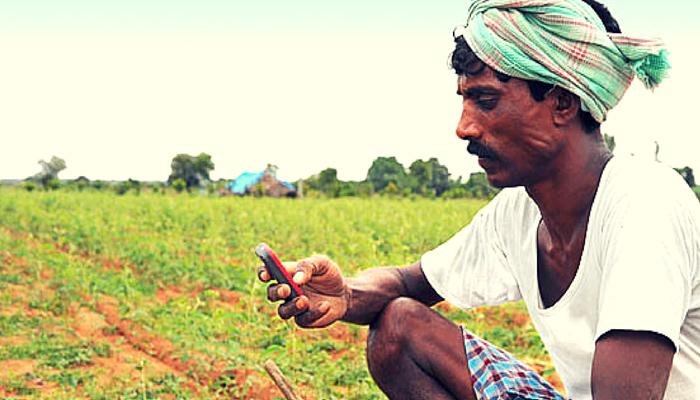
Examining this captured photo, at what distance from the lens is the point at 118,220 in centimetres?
1119

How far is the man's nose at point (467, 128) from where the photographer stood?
5.94ft

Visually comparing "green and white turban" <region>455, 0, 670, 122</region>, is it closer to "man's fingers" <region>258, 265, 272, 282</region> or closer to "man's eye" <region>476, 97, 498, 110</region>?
"man's eye" <region>476, 97, 498, 110</region>

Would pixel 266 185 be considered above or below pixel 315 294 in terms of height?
above

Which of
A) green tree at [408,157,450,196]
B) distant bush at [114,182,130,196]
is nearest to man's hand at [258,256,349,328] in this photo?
distant bush at [114,182,130,196]

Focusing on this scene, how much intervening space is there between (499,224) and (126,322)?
3536mm

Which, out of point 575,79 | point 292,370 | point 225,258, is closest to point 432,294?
point 575,79

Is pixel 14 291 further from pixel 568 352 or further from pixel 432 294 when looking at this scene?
pixel 568 352

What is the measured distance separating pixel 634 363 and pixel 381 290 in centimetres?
87

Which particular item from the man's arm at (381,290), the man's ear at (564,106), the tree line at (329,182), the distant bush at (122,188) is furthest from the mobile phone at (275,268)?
the distant bush at (122,188)

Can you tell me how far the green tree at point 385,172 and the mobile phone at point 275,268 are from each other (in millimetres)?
32827

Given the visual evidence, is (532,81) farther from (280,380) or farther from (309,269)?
(280,380)

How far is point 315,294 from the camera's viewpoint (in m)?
2.20

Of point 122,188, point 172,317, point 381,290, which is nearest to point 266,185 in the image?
point 122,188

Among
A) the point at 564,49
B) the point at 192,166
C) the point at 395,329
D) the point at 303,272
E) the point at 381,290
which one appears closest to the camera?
the point at 564,49
